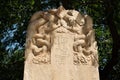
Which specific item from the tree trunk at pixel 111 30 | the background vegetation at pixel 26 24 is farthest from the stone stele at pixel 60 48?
the background vegetation at pixel 26 24

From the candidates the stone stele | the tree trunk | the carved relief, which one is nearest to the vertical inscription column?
the stone stele

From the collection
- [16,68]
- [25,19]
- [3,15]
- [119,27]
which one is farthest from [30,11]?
[119,27]

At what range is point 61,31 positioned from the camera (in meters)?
8.41

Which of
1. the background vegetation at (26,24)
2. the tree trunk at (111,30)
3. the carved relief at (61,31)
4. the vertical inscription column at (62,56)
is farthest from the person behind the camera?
the background vegetation at (26,24)

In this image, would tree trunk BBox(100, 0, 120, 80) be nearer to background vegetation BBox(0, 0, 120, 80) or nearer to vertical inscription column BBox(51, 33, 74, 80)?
background vegetation BBox(0, 0, 120, 80)

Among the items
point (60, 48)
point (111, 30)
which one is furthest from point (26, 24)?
point (60, 48)

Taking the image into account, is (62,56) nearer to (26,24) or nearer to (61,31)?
(61,31)

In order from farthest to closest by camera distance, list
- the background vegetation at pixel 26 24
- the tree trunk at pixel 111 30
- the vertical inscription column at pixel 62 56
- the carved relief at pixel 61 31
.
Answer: the background vegetation at pixel 26 24 < the tree trunk at pixel 111 30 < the carved relief at pixel 61 31 < the vertical inscription column at pixel 62 56

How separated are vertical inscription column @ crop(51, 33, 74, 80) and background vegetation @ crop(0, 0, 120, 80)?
3.36 meters

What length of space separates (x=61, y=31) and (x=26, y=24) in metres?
4.90

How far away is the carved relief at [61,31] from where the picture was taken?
27.1 feet

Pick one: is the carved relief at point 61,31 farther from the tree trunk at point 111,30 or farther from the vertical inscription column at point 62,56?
the tree trunk at point 111,30

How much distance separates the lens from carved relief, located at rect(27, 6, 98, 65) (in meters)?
8.27

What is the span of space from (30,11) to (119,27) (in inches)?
141
